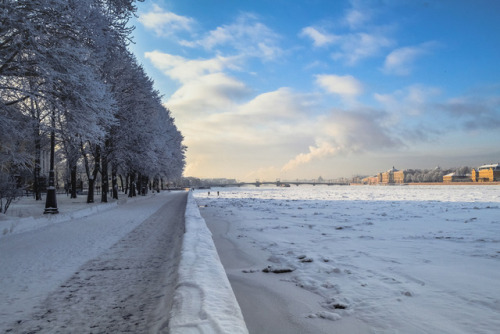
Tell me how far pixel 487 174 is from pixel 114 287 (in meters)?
174

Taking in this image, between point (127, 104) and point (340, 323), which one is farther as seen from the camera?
point (127, 104)

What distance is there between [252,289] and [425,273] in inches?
116

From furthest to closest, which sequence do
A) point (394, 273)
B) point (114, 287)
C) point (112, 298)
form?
point (394, 273) < point (114, 287) < point (112, 298)

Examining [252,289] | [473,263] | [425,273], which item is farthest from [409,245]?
[252,289]

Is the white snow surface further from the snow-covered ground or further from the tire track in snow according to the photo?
the snow-covered ground

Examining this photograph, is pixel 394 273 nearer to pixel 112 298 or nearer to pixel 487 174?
pixel 112 298

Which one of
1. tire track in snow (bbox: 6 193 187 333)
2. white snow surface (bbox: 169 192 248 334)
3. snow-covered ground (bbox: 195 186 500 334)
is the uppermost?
white snow surface (bbox: 169 192 248 334)

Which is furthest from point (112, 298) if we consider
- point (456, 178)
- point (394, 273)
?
point (456, 178)

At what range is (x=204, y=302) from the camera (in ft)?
9.74

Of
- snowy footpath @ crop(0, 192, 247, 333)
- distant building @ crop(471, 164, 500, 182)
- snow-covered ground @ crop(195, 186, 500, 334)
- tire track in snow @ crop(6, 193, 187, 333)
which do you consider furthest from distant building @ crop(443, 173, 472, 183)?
tire track in snow @ crop(6, 193, 187, 333)

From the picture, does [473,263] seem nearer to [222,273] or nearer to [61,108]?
[222,273]

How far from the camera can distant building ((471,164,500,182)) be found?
134m

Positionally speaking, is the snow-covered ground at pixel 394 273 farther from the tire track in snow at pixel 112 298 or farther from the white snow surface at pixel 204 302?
the tire track in snow at pixel 112 298

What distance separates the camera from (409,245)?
24.6 feet
